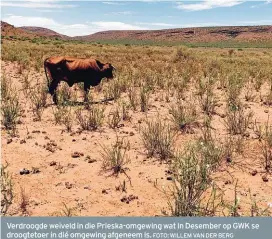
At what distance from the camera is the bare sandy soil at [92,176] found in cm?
424

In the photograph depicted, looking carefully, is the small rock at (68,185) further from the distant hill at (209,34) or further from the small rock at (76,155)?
the distant hill at (209,34)

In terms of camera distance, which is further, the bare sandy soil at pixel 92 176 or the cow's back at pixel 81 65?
the cow's back at pixel 81 65

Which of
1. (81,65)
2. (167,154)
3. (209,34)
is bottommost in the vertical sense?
(167,154)

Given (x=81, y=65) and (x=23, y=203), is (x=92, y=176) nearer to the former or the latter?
(x=23, y=203)

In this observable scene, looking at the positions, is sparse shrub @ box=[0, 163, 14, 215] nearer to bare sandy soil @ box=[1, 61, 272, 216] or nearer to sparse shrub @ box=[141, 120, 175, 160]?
bare sandy soil @ box=[1, 61, 272, 216]

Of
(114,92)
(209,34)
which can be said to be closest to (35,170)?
(114,92)

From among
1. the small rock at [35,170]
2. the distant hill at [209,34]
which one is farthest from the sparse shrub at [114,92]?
the distant hill at [209,34]

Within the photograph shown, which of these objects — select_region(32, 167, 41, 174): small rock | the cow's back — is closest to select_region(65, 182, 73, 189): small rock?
select_region(32, 167, 41, 174): small rock

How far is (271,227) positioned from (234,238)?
1.25 ft

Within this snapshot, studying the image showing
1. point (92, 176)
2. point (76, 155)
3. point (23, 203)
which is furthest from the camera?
point (76, 155)

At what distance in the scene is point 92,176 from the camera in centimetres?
501

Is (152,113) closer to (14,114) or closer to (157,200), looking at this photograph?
(14,114)

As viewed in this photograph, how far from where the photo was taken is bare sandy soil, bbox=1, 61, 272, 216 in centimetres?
424

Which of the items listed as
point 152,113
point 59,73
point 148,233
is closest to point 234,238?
point 148,233
